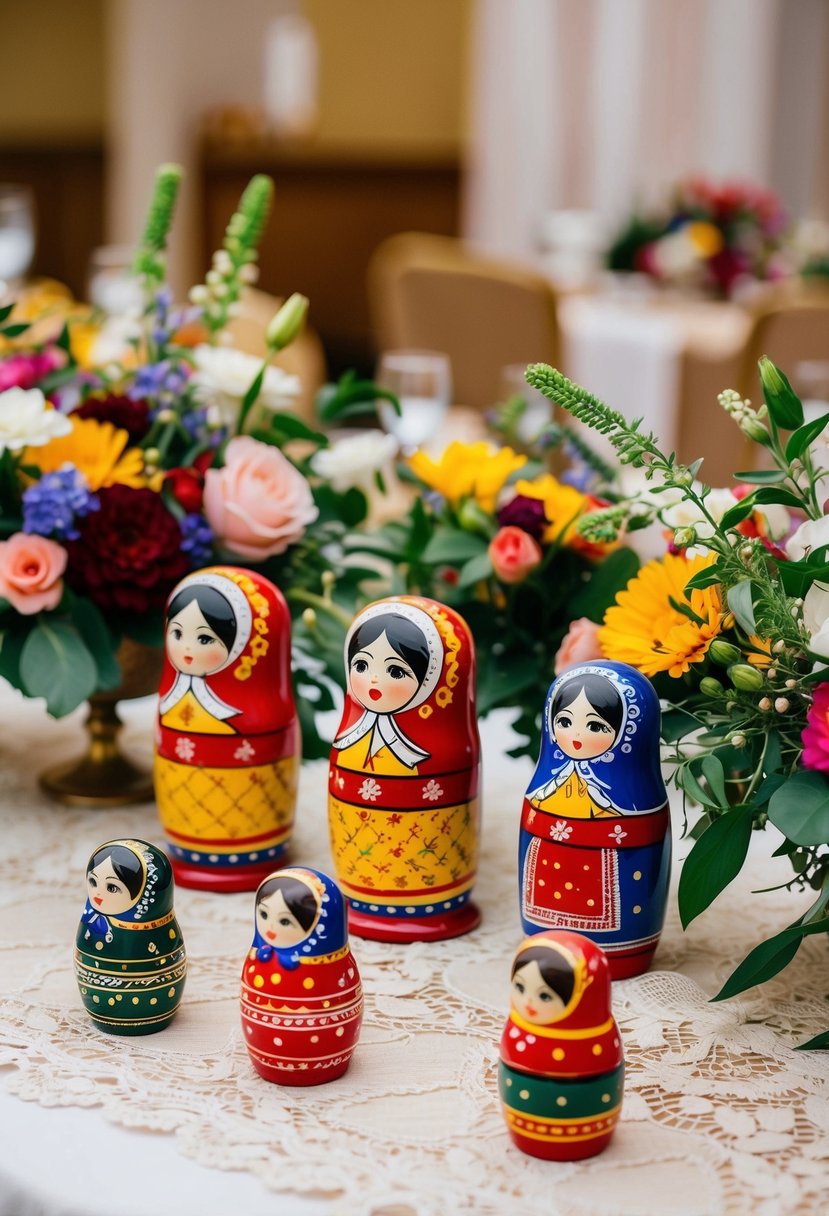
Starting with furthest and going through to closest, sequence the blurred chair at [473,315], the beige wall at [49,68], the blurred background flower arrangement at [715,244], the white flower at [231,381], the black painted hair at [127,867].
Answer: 1. the beige wall at [49,68]
2. the blurred background flower arrangement at [715,244]
3. the blurred chair at [473,315]
4. the white flower at [231,381]
5. the black painted hair at [127,867]

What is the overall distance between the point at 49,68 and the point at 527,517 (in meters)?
5.44

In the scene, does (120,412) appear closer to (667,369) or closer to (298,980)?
(298,980)

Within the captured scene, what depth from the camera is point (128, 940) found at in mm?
804

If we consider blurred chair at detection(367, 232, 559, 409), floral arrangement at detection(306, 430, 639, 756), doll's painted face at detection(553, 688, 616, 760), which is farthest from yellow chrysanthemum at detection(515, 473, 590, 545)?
blurred chair at detection(367, 232, 559, 409)

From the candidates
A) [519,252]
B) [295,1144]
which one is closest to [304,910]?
[295,1144]

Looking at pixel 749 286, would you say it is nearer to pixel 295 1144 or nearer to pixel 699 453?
pixel 699 453

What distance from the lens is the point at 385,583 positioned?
4.03 ft

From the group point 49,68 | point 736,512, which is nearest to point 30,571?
point 736,512

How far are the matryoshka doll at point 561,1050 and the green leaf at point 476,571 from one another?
0.40 m

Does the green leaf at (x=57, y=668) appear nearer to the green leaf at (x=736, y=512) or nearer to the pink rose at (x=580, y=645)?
the pink rose at (x=580, y=645)

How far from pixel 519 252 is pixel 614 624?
518 cm

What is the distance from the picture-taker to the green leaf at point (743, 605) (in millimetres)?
798

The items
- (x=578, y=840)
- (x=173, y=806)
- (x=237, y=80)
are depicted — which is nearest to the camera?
(x=578, y=840)

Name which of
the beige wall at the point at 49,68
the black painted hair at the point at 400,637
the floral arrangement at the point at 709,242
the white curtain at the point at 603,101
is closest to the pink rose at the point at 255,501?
the black painted hair at the point at 400,637
